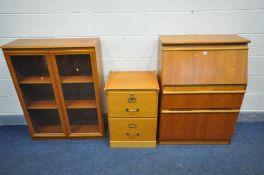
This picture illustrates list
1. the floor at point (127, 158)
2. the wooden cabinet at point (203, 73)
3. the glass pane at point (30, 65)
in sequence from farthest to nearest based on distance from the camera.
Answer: the glass pane at point (30, 65)
the floor at point (127, 158)
the wooden cabinet at point (203, 73)

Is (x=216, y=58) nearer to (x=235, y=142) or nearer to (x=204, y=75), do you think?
(x=204, y=75)

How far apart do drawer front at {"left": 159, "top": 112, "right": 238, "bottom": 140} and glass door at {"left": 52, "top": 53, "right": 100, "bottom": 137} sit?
75cm

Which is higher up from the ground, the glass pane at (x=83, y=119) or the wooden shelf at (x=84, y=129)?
the glass pane at (x=83, y=119)

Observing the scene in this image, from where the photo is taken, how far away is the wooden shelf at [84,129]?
6.80 ft

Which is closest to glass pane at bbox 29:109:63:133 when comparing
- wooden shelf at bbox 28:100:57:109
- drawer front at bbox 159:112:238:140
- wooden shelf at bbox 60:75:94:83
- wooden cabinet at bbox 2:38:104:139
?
wooden cabinet at bbox 2:38:104:139

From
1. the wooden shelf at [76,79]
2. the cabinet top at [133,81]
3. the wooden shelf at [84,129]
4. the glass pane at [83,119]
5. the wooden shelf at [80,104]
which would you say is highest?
the wooden shelf at [76,79]

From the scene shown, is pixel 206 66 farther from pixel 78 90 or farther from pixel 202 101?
pixel 78 90

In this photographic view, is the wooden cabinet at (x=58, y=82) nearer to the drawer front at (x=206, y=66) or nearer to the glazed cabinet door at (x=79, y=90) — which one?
the glazed cabinet door at (x=79, y=90)

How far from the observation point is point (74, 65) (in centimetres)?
190

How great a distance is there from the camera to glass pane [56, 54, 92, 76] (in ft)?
5.97

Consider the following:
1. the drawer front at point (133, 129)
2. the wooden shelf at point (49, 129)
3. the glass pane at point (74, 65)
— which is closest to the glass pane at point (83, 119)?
the wooden shelf at point (49, 129)

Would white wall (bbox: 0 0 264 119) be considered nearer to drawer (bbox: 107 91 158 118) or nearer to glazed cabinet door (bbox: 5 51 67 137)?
glazed cabinet door (bbox: 5 51 67 137)

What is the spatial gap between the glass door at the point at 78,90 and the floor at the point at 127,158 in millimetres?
186

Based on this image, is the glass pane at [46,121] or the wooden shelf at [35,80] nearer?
the wooden shelf at [35,80]
